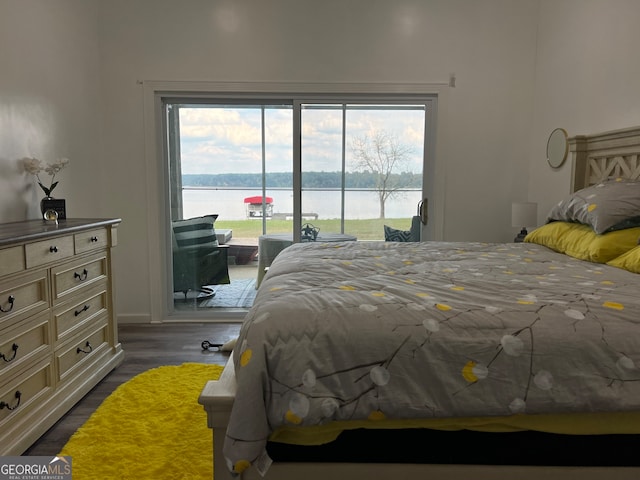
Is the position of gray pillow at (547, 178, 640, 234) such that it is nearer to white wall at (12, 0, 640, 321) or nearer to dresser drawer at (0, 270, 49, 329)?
white wall at (12, 0, 640, 321)

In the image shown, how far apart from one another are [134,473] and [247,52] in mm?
3206

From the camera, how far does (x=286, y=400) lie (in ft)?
4.41

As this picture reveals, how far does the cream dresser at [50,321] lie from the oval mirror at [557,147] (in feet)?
10.8

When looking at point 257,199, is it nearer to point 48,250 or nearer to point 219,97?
point 219,97

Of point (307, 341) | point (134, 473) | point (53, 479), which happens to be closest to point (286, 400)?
point (307, 341)

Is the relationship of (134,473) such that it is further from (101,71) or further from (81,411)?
(101,71)

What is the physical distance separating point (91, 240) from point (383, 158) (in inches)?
97.5

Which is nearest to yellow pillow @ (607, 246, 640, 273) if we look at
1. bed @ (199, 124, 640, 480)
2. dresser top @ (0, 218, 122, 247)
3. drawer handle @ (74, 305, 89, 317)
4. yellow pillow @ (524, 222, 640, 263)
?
yellow pillow @ (524, 222, 640, 263)

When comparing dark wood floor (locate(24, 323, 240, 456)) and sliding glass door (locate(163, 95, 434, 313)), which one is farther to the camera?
sliding glass door (locate(163, 95, 434, 313))

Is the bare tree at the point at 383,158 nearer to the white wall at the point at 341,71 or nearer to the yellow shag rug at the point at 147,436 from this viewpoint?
the white wall at the point at 341,71

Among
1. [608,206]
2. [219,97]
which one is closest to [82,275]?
[219,97]

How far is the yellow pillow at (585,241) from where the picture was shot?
225 centimetres

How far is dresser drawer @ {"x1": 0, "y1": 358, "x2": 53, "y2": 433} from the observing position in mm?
1947

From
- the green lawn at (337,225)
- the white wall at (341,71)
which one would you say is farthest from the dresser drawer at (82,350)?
the green lawn at (337,225)
